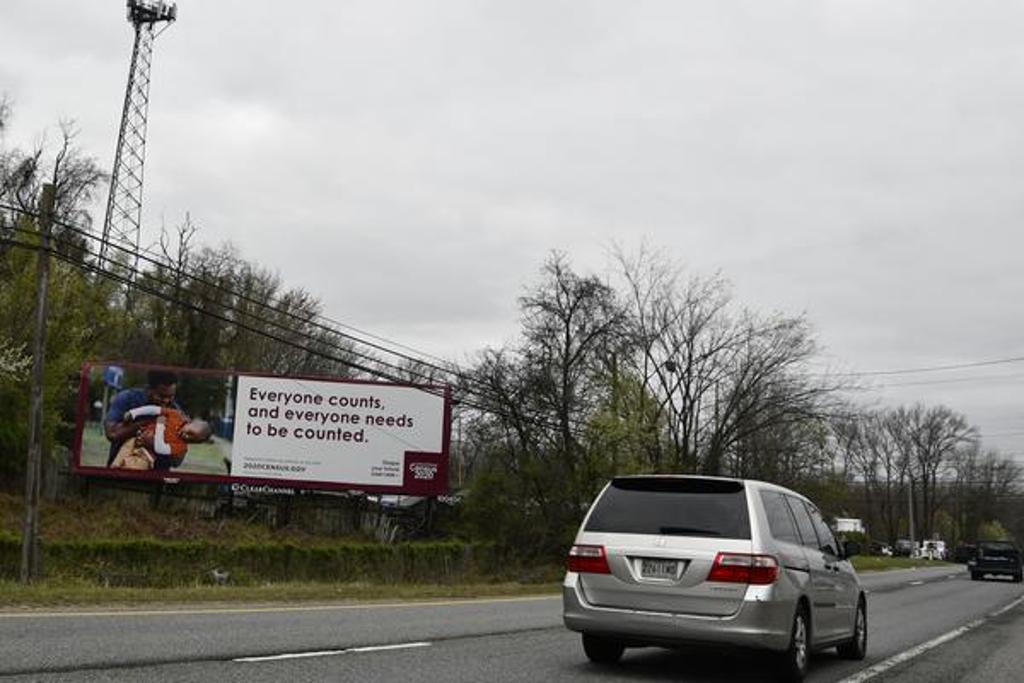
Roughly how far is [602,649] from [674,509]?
5.28 feet

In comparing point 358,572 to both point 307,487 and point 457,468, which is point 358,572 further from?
point 457,468

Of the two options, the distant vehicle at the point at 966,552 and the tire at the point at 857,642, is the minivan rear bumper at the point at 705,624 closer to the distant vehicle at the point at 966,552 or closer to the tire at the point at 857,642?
the tire at the point at 857,642

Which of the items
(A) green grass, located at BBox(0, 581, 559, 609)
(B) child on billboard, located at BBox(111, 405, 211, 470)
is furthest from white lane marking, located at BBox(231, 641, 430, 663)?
(B) child on billboard, located at BBox(111, 405, 211, 470)

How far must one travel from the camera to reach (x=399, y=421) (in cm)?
3934

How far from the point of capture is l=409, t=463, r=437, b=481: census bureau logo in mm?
39375

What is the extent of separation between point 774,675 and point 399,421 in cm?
3108

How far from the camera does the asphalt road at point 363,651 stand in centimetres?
812

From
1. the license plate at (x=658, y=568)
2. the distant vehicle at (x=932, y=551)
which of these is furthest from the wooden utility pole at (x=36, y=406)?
the distant vehicle at (x=932, y=551)

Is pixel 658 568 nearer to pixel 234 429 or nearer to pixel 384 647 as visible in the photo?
pixel 384 647

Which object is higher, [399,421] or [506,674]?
[399,421]

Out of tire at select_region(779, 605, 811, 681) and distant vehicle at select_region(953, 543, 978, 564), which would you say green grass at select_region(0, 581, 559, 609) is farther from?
distant vehicle at select_region(953, 543, 978, 564)

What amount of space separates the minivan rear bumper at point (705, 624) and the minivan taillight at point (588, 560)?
30 cm

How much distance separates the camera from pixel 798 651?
878cm

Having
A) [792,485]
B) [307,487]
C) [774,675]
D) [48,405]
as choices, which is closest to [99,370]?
[48,405]
